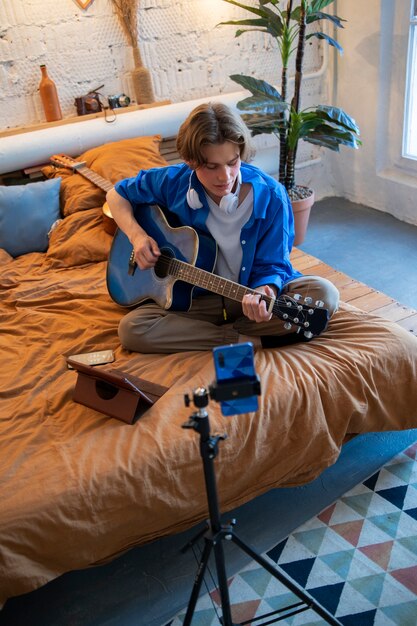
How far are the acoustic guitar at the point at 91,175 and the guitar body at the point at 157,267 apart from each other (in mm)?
482

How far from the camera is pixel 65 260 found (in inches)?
104

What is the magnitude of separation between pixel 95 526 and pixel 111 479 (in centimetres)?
12

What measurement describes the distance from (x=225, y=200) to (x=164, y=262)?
0.97 ft

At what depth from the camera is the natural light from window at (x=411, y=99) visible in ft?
10.8

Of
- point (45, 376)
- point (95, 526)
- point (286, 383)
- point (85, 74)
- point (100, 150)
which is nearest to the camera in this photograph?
point (95, 526)

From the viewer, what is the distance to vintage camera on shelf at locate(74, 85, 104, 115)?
10.4 feet

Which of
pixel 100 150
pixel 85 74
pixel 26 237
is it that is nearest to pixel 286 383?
pixel 26 237

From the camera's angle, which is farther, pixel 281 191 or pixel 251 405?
pixel 281 191

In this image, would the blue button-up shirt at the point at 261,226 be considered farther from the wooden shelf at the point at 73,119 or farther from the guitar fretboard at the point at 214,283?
the wooden shelf at the point at 73,119

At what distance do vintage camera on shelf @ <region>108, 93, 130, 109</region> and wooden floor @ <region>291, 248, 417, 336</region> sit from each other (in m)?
1.24

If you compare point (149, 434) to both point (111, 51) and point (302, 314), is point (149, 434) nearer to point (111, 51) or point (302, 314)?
point (302, 314)

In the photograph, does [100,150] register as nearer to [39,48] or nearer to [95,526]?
[39,48]

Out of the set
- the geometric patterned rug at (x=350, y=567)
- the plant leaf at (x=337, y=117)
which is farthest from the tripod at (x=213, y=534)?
the plant leaf at (x=337, y=117)

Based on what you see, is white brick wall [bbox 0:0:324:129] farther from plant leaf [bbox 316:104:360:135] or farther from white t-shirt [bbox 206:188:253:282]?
white t-shirt [bbox 206:188:253:282]
